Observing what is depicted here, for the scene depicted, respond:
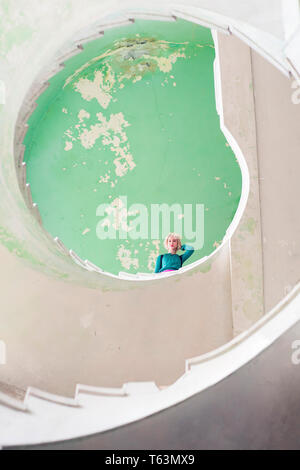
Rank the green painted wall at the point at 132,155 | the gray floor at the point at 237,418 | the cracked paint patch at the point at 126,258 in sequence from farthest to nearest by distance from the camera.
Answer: the cracked paint patch at the point at 126,258, the green painted wall at the point at 132,155, the gray floor at the point at 237,418

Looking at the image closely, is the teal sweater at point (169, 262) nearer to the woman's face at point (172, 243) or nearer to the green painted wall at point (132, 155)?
the woman's face at point (172, 243)

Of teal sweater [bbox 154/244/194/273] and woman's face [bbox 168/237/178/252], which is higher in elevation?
woman's face [bbox 168/237/178/252]

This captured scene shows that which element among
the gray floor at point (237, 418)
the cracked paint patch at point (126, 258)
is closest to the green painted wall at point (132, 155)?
the cracked paint patch at point (126, 258)

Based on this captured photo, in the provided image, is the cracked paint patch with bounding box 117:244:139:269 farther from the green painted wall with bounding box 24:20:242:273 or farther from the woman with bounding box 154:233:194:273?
the woman with bounding box 154:233:194:273

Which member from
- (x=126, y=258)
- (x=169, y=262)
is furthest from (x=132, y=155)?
(x=169, y=262)

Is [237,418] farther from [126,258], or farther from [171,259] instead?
[126,258]

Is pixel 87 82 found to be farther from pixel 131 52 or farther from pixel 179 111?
pixel 179 111

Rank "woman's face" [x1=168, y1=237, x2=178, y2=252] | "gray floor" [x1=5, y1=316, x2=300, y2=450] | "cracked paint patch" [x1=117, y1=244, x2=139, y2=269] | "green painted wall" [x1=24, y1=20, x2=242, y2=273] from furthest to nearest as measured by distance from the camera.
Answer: "cracked paint patch" [x1=117, y1=244, x2=139, y2=269]
"green painted wall" [x1=24, y1=20, x2=242, y2=273]
"woman's face" [x1=168, y1=237, x2=178, y2=252]
"gray floor" [x1=5, y1=316, x2=300, y2=450]

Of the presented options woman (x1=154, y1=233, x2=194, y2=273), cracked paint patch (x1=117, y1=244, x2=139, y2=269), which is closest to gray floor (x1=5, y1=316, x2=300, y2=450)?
woman (x1=154, y1=233, x2=194, y2=273)
